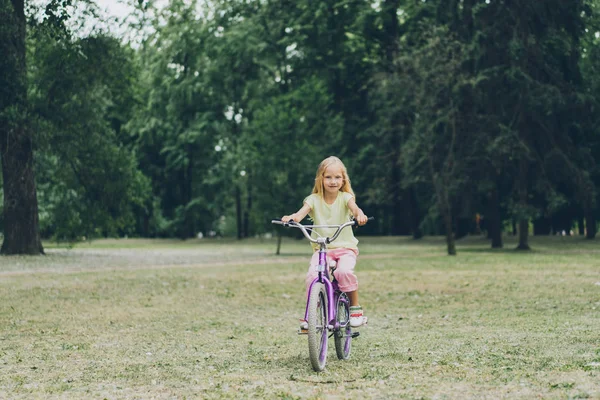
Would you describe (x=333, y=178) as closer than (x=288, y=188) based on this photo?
Yes

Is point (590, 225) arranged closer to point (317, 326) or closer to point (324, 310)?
point (324, 310)

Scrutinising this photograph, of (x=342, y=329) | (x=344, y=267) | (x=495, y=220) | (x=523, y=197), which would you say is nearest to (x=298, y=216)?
(x=344, y=267)

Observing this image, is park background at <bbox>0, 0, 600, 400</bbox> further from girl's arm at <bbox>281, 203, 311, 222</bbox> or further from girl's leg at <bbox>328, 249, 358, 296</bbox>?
girl's arm at <bbox>281, 203, 311, 222</bbox>

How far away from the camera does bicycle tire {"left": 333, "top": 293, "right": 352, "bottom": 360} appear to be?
7914 mm

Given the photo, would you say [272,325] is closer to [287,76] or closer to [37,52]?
[37,52]

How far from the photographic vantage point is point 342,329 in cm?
794

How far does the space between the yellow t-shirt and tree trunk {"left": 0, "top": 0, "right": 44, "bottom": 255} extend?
63.5ft

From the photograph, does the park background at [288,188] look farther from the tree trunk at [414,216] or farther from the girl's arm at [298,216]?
the girl's arm at [298,216]

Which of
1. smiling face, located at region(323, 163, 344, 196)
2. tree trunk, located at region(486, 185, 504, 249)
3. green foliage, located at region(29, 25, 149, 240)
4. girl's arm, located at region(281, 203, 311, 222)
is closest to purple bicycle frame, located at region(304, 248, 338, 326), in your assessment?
girl's arm, located at region(281, 203, 311, 222)

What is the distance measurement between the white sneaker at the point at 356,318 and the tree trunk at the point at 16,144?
19627 mm

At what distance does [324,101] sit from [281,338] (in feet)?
96.5

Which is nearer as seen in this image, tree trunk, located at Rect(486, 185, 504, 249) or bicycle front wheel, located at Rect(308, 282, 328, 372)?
bicycle front wheel, located at Rect(308, 282, 328, 372)

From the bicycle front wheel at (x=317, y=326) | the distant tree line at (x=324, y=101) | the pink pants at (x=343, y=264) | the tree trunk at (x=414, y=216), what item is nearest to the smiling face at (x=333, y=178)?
the pink pants at (x=343, y=264)

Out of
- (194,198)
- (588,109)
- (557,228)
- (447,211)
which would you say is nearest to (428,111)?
(447,211)
